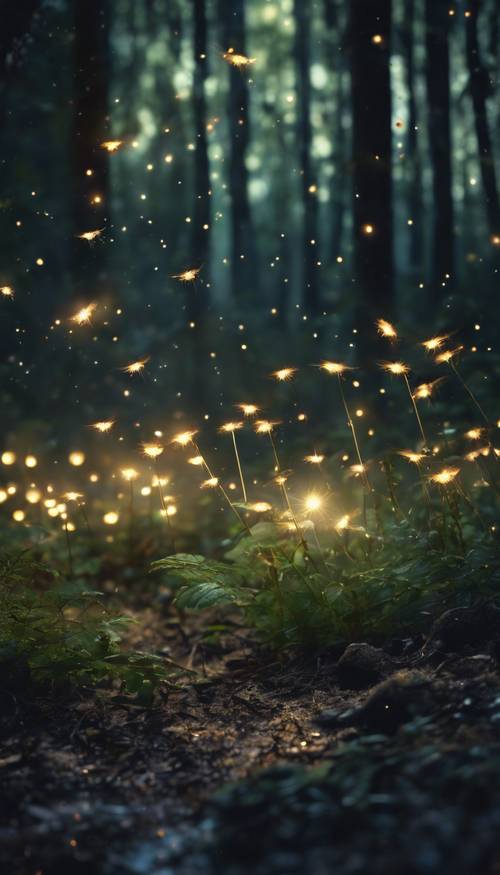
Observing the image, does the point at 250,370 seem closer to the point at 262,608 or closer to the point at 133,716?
the point at 262,608

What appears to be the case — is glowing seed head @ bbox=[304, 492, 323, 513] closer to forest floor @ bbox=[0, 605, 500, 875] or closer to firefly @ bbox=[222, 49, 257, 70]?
forest floor @ bbox=[0, 605, 500, 875]

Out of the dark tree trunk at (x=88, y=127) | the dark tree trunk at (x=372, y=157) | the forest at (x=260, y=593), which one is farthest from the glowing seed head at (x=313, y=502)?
the dark tree trunk at (x=88, y=127)

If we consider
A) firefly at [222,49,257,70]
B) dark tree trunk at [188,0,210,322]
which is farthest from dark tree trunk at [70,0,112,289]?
firefly at [222,49,257,70]

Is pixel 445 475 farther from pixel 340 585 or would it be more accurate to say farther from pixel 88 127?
pixel 88 127

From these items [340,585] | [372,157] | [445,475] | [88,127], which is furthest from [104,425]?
[88,127]

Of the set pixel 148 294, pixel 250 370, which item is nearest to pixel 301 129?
pixel 250 370

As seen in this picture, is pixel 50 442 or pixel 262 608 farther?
pixel 50 442

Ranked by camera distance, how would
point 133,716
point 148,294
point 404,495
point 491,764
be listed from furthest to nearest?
point 148,294 → point 404,495 → point 133,716 → point 491,764

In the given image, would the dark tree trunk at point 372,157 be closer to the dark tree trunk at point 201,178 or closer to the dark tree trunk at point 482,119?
the dark tree trunk at point 482,119
